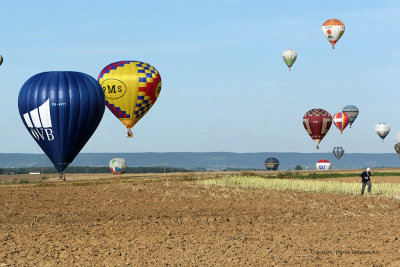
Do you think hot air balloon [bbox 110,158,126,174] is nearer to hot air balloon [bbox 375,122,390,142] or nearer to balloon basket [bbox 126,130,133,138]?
balloon basket [bbox 126,130,133,138]

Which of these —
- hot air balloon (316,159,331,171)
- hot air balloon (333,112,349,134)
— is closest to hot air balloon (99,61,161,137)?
hot air balloon (333,112,349,134)

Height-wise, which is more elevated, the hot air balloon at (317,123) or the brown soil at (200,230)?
the hot air balloon at (317,123)

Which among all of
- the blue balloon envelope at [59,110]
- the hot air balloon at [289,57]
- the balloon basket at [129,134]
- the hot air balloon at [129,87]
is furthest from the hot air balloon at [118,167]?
the blue balloon envelope at [59,110]

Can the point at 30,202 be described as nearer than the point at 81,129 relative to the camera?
Yes

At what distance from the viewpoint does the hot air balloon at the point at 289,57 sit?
9562 cm

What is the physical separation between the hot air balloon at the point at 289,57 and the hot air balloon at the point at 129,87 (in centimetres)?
3706

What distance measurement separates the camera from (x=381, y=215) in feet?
104

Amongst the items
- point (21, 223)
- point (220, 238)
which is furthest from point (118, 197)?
point (220, 238)

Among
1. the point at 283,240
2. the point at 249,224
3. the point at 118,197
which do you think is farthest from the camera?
the point at 118,197

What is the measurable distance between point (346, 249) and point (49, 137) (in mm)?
29481

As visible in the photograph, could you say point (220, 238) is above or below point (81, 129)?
below

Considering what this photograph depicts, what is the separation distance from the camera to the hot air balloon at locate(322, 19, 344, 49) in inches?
3509

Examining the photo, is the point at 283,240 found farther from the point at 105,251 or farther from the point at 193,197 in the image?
the point at 193,197

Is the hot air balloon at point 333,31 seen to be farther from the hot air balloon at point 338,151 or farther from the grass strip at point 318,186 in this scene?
the hot air balloon at point 338,151
